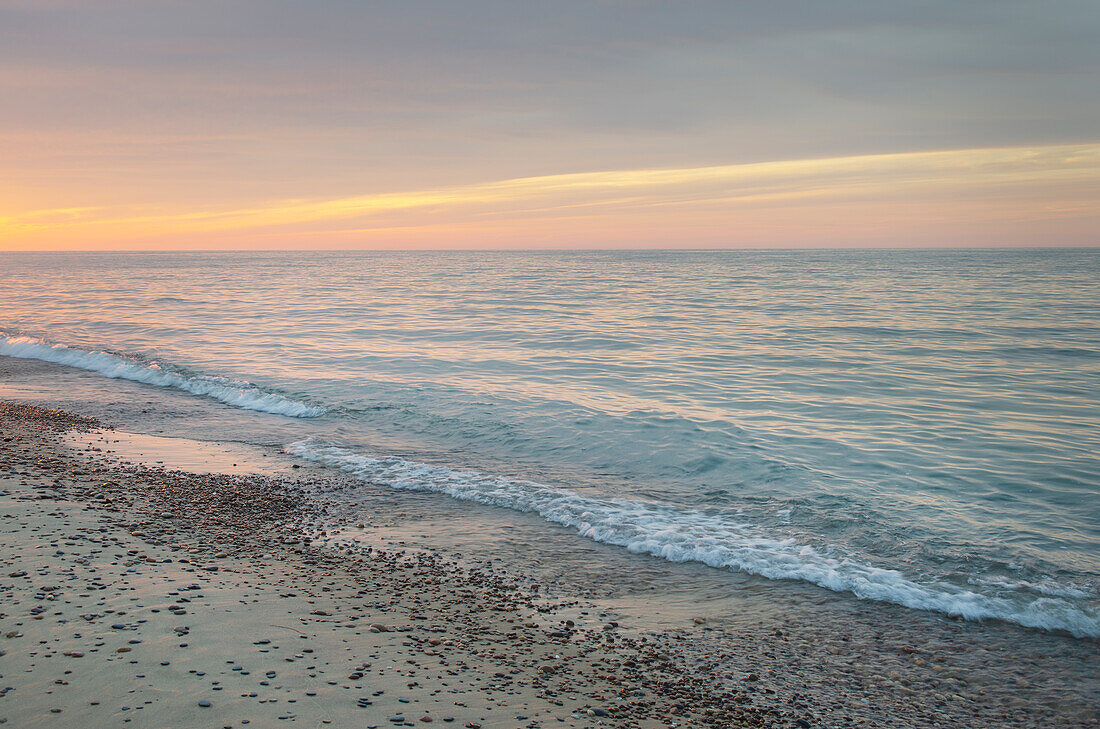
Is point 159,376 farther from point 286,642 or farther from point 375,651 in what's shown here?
point 375,651

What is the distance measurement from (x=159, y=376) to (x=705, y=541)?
54.2 feet

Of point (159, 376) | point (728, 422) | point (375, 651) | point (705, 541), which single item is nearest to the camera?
point (375, 651)

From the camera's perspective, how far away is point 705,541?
809 centimetres

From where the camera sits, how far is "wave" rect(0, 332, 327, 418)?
15648mm

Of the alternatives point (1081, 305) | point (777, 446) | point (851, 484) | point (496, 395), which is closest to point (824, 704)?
point (851, 484)

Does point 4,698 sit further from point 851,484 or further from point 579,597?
point 851,484

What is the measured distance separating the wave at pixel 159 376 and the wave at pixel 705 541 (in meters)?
4.67

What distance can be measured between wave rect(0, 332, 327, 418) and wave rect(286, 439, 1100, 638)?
467cm

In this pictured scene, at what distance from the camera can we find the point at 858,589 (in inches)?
274

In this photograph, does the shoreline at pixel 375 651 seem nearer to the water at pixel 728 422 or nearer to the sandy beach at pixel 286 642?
the sandy beach at pixel 286 642

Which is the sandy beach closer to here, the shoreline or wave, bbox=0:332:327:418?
the shoreline

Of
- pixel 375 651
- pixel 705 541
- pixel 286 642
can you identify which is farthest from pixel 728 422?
pixel 286 642

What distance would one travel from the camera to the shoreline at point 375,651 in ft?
14.7

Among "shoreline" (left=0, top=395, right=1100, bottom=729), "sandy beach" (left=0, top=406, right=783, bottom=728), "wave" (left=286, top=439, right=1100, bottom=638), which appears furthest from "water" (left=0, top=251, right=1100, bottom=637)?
"sandy beach" (left=0, top=406, right=783, bottom=728)
